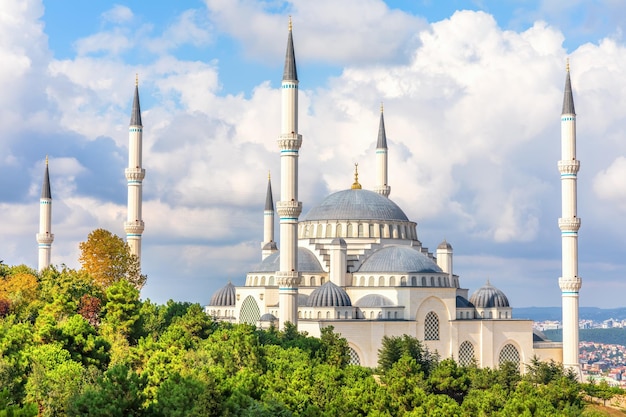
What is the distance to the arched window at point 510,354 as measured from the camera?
5738cm

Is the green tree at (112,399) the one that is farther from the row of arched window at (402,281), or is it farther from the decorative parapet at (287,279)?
the row of arched window at (402,281)

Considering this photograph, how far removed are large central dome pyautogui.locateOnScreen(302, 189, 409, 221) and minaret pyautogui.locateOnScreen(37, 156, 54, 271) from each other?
1430cm

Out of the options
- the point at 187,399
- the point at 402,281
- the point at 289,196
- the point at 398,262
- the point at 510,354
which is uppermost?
the point at 289,196

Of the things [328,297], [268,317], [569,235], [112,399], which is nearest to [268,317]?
[268,317]

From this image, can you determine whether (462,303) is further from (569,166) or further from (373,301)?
(569,166)

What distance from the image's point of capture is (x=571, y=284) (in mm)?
54938

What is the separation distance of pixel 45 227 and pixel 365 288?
60.1 ft

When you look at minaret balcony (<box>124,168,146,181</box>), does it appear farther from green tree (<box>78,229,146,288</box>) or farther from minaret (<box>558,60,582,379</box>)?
minaret (<box>558,60,582,379</box>)

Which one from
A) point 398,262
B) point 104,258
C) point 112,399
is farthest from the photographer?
point 398,262

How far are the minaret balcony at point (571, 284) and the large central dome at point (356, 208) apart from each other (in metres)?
10.7

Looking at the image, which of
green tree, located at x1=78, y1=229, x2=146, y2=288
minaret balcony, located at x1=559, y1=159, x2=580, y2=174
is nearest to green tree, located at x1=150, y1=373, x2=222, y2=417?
green tree, located at x1=78, y1=229, x2=146, y2=288

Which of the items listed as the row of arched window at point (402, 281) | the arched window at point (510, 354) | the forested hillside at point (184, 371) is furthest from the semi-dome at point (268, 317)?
the arched window at point (510, 354)

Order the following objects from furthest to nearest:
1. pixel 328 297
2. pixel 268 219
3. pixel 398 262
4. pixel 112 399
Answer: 1. pixel 268 219
2. pixel 398 262
3. pixel 328 297
4. pixel 112 399

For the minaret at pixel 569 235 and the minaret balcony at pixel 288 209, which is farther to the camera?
the minaret at pixel 569 235
